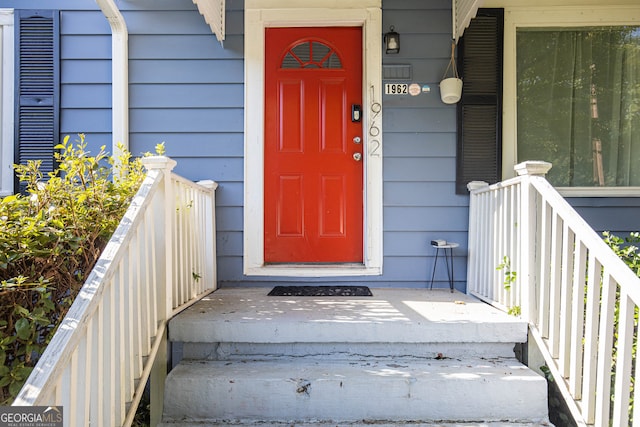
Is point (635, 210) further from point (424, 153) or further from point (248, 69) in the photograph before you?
point (248, 69)

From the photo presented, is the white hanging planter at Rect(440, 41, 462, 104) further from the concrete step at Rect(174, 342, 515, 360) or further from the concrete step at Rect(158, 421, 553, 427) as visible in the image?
the concrete step at Rect(158, 421, 553, 427)

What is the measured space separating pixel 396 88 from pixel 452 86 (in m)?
0.40

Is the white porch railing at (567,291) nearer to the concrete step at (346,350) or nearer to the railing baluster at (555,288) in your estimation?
the railing baluster at (555,288)

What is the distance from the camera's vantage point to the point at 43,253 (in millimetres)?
1444

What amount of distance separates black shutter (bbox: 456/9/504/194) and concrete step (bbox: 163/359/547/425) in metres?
1.49

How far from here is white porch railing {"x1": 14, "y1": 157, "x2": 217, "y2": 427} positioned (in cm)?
105

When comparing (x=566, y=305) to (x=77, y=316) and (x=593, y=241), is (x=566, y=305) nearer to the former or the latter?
(x=593, y=241)

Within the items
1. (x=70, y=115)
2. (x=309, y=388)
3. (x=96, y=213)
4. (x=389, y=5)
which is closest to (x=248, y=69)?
(x=389, y=5)

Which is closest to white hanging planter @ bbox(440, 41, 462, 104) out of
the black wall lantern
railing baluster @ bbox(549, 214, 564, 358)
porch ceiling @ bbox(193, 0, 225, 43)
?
the black wall lantern

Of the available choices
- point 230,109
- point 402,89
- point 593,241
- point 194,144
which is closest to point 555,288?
point 593,241

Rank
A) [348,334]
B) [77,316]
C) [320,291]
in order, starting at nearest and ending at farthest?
[77,316], [348,334], [320,291]

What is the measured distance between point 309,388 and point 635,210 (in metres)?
2.78

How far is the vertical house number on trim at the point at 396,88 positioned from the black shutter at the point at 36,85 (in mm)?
2479

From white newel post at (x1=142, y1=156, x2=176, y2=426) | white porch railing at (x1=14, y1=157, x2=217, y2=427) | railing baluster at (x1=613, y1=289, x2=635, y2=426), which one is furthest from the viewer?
white newel post at (x1=142, y1=156, x2=176, y2=426)
